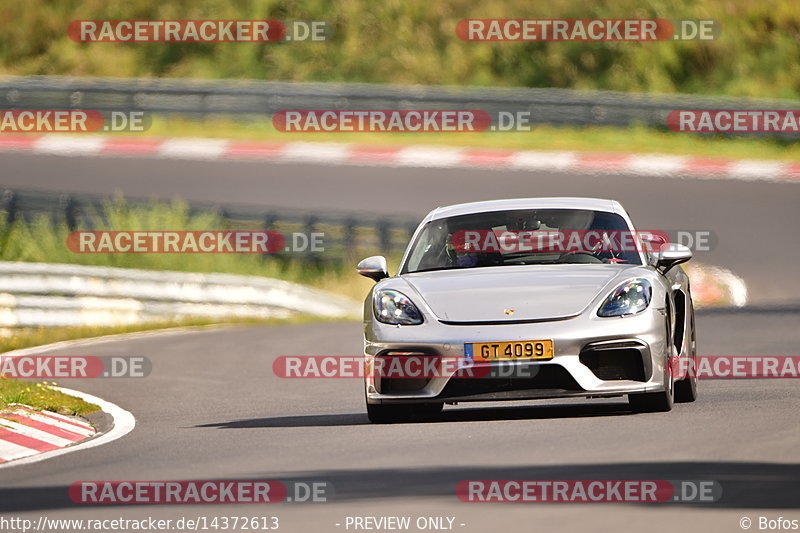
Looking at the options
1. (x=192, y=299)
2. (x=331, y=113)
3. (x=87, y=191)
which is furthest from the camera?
(x=331, y=113)

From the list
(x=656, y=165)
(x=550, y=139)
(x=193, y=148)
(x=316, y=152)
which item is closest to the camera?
(x=656, y=165)

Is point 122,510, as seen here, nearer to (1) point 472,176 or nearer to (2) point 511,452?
(2) point 511,452

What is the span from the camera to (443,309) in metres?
9.34

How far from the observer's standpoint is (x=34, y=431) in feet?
32.9

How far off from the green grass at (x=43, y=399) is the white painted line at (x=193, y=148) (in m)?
15.8

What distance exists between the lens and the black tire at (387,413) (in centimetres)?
973

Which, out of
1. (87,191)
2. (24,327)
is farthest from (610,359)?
(87,191)

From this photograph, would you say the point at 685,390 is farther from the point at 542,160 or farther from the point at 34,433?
the point at 542,160

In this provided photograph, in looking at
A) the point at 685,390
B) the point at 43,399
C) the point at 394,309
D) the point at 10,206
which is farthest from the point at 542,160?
the point at 394,309

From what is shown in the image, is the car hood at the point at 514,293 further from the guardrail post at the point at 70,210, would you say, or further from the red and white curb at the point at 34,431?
the guardrail post at the point at 70,210

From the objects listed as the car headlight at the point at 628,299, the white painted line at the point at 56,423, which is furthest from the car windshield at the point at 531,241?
the white painted line at the point at 56,423

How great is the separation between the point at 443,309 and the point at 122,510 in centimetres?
284

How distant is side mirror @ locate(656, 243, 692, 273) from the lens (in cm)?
1000

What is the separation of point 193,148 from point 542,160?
19.3 ft
